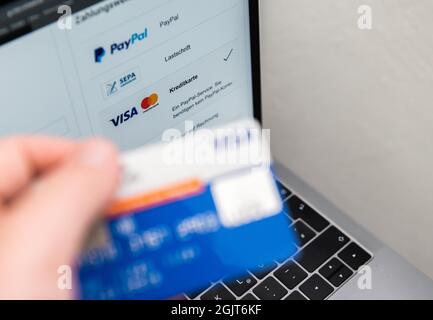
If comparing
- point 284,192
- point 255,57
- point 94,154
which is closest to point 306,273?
point 284,192

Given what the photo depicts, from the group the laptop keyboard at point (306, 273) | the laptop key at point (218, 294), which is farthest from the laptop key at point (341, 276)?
the laptop key at point (218, 294)

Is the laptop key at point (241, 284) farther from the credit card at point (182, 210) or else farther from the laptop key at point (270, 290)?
the credit card at point (182, 210)

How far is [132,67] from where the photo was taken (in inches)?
20.9

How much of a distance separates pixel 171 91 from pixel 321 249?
0.28m

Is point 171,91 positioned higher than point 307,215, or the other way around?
point 171,91

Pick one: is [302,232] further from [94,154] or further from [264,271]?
[94,154]

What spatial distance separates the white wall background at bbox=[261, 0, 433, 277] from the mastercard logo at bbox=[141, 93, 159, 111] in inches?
6.9

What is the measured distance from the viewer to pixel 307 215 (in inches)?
28.6

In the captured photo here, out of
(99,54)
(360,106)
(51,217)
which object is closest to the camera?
(51,217)

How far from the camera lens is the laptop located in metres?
0.46

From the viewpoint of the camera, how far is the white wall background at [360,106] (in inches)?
21.0

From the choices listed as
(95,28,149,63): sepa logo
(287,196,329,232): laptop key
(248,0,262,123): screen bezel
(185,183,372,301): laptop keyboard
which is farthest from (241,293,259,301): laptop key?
(95,28,149,63): sepa logo

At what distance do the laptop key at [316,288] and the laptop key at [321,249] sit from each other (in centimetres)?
1
